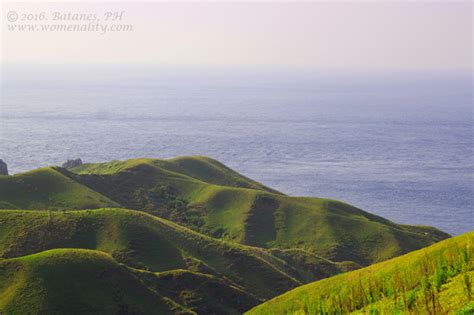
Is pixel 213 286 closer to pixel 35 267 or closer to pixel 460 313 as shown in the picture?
pixel 35 267

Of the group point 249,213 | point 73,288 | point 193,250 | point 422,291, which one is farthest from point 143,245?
point 422,291

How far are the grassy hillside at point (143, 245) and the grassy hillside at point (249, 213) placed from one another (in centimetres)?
2061

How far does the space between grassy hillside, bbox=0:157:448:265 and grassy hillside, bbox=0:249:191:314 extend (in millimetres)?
41435

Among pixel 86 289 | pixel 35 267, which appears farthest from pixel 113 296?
pixel 35 267

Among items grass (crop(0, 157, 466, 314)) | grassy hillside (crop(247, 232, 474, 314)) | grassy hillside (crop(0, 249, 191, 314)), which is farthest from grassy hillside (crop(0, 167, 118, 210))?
grassy hillside (crop(247, 232, 474, 314))

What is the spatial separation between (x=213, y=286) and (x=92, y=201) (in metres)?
45.0

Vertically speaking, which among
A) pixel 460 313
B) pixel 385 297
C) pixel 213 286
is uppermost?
pixel 460 313

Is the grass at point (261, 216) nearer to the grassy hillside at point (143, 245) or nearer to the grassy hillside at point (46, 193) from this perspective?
the grassy hillside at point (46, 193)

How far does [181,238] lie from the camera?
100250 mm

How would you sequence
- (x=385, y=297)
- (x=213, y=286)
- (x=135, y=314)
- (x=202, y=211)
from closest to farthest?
(x=385, y=297) < (x=135, y=314) < (x=213, y=286) < (x=202, y=211)

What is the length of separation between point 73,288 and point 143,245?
21.6m

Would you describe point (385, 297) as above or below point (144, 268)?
above

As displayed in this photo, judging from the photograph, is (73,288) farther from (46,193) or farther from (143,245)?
(46,193)

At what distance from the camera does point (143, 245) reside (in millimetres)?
94125
